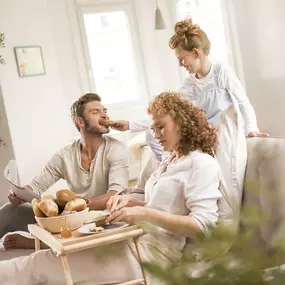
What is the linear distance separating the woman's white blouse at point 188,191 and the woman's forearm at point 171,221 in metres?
0.02

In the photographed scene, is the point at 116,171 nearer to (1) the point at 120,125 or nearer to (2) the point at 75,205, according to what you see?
(1) the point at 120,125

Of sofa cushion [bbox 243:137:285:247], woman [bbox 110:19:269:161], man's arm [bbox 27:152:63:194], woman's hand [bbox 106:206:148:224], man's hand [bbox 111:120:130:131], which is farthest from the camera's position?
man's arm [bbox 27:152:63:194]

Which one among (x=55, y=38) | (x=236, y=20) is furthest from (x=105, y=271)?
(x=236, y=20)

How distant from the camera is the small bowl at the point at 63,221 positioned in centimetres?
175

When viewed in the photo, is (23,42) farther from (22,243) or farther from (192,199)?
(192,199)

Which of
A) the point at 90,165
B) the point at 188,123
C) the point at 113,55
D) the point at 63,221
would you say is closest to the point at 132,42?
the point at 113,55

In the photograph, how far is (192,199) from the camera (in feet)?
5.78

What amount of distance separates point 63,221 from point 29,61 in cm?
125

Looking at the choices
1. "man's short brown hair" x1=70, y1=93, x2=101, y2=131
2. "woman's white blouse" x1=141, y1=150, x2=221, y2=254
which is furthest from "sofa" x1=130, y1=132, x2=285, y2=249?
"man's short brown hair" x1=70, y1=93, x2=101, y2=131

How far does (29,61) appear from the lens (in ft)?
9.14

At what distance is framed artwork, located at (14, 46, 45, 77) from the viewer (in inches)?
109

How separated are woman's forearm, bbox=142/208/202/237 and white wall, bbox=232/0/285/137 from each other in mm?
1110

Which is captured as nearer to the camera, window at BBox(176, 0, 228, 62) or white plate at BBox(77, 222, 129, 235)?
white plate at BBox(77, 222, 129, 235)

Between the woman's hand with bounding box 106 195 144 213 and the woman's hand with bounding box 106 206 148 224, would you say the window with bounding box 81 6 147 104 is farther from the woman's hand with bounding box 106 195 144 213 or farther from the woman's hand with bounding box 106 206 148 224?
the woman's hand with bounding box 106 206 148 224
